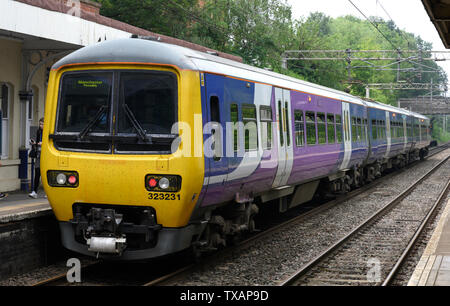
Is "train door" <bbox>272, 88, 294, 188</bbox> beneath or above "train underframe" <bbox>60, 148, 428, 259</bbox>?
above

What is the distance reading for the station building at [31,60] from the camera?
502 inches

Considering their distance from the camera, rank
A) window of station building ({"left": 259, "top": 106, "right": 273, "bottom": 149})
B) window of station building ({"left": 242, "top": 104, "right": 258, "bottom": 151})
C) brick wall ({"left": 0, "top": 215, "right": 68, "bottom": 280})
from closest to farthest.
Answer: brick wall ({"left": 0, "top": 215, "right": 68, "bottom": 280}) → window of station building ({"left": 242, "top": 104, "right": 258, "bottom": 151}) → window of station building ({"left": 259, "top": 106, "right": 273, "bottom": 149})

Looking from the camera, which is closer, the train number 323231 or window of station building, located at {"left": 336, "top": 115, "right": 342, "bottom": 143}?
the train number 323231

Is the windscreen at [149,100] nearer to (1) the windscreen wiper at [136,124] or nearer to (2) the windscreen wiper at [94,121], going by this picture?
(1) the windscreen wiper at [136,124]

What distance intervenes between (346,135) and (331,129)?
2067 millimetres

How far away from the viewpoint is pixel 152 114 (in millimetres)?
7645

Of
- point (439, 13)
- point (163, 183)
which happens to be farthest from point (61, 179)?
point (439, 13)

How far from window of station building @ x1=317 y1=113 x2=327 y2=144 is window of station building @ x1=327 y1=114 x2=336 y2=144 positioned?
42 cm

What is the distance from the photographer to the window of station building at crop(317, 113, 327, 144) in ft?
45.0

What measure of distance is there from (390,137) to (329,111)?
11.4 m

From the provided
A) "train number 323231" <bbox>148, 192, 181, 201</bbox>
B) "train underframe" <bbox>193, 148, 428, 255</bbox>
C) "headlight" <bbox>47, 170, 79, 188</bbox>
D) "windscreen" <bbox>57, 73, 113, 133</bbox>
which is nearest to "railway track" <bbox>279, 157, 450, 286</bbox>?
"train underframe" <bbox>193, 148, 428, 255</bbox>

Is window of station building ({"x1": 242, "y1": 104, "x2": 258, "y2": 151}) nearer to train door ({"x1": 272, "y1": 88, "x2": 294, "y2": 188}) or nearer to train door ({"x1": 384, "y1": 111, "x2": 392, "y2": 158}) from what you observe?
train door ({"x1": 272, "y1": 88, "x2": 294, "y2": 188})

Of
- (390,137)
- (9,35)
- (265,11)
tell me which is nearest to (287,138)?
(9,35)

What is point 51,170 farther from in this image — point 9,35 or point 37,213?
point 9,35
